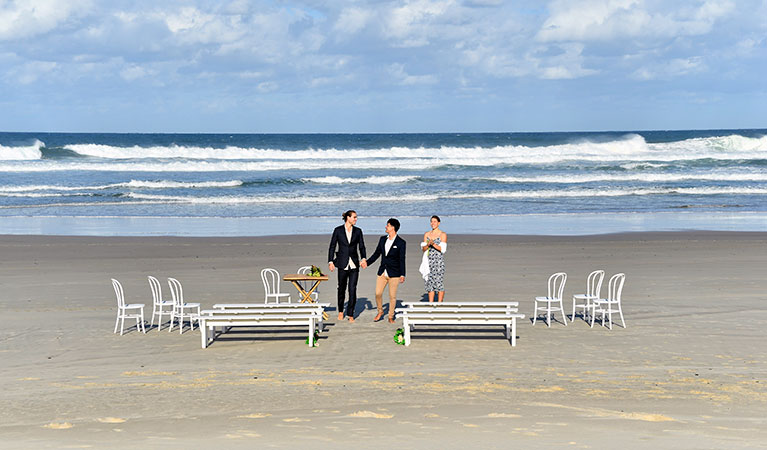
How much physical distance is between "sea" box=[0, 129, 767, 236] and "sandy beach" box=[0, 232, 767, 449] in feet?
30.0

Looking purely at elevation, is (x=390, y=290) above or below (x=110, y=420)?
above

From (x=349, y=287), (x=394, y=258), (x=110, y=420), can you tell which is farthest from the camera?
(x=349, y=287)

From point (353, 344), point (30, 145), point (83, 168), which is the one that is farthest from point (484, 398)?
point (30, 145)

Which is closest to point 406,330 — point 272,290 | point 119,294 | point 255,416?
point 255,416

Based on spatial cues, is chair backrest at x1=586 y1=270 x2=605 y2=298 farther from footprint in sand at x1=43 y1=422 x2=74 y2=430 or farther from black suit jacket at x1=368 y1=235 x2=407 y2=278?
footprint in sand at x1=43 y1=422 x2=74 y2=430

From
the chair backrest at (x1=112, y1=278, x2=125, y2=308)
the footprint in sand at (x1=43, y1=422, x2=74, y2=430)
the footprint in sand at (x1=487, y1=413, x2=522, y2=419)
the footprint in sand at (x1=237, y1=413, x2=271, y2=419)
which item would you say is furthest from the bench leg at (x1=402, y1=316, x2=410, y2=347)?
the footprint in sand at (x1=43, y1=422, x2=74, y2=430)

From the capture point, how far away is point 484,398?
25.0 feet

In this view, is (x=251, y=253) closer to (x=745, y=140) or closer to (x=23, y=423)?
(x=23, y=423)

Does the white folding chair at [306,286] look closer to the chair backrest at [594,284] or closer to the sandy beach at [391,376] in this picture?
the sandy beach at [391,376]

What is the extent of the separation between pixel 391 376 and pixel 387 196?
87.1ft

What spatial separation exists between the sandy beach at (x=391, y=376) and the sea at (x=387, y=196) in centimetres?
916

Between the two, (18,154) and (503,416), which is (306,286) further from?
(18,154)

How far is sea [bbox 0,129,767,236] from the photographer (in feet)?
79.7

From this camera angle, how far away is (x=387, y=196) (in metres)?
34.8
